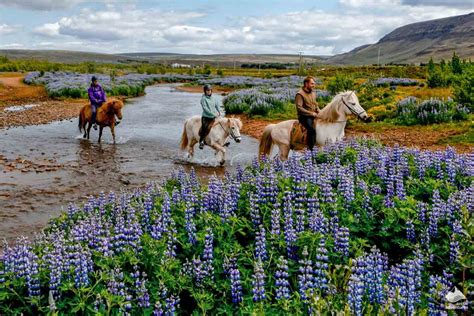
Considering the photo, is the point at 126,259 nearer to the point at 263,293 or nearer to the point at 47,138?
the point at 263,293

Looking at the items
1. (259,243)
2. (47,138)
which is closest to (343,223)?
(259,243)

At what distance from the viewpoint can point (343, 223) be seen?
215 inches

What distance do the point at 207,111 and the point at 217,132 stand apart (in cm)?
81

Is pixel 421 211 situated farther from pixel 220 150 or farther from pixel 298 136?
pixel 220 150

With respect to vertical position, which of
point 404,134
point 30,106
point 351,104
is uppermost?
point 351,104

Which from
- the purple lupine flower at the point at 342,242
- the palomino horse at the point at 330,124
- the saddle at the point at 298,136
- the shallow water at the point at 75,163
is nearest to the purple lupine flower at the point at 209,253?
the purple lupine flower at the point at 342,242

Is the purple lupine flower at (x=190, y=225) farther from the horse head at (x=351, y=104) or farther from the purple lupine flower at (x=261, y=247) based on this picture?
the horse head at (x=351, y=104)

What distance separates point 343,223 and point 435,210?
101 cm

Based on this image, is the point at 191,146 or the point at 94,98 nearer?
the point at 191,146

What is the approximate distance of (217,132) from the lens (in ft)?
49.4

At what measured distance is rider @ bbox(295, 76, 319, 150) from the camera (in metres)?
11.4

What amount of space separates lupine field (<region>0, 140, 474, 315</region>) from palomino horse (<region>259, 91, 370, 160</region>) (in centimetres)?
499

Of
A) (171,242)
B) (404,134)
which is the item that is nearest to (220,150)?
(404,134)

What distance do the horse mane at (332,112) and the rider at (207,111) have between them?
3877mm
